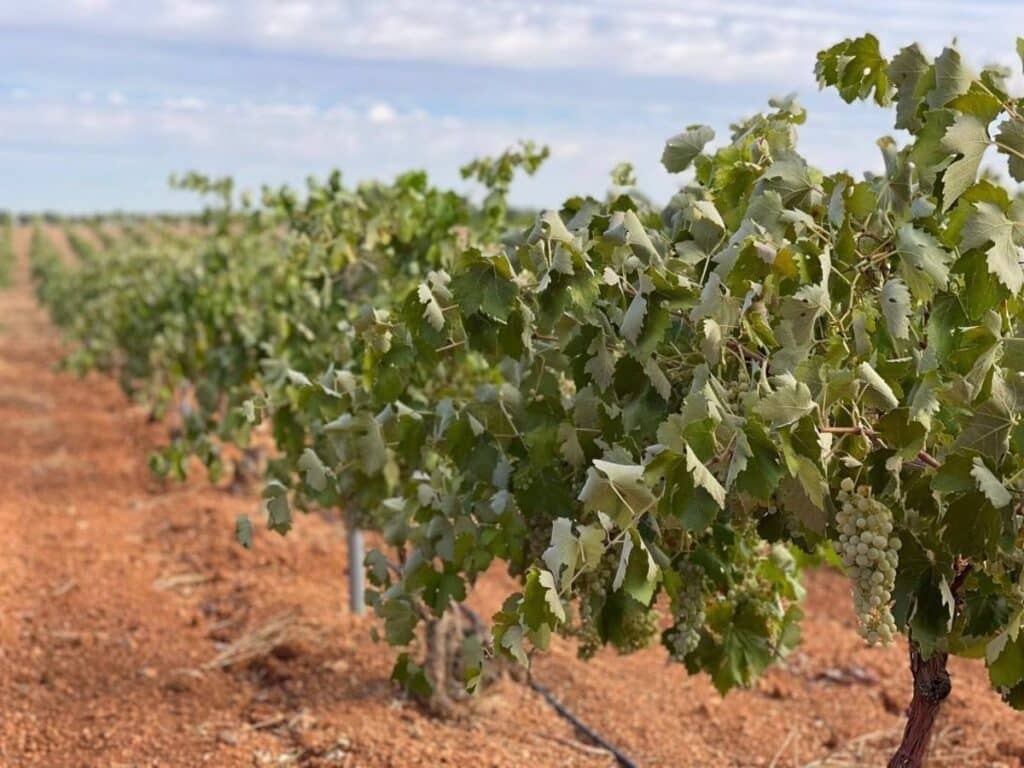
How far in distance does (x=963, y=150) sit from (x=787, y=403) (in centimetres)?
62

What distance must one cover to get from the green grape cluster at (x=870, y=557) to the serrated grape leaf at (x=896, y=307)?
361 millimetres

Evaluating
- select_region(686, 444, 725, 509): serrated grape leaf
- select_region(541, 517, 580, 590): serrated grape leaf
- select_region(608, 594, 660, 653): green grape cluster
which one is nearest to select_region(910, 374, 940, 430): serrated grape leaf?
select_region(686, 444, 725, 509): serrated grape leaf

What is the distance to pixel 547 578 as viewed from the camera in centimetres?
221

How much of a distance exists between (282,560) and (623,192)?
5.60m

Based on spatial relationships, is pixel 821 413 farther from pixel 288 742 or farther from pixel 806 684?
pixel 806 684

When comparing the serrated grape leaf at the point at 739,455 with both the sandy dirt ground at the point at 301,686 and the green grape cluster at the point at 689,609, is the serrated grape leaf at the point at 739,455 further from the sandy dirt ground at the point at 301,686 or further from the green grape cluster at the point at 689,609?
the sandy dirt ground at the point at 301,686

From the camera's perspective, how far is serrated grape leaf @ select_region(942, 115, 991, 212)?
2.28 meters

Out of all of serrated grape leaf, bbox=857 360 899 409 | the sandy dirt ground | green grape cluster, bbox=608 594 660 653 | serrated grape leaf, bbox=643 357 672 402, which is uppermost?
serrated grape leaf, bbox=857 360 899 409

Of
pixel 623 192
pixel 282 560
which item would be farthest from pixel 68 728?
pixel 623 192

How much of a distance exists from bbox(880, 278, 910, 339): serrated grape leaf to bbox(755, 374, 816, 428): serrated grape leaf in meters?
0.35

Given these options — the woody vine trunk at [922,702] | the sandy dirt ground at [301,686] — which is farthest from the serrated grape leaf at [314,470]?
the woody vine trunk at [922,702]

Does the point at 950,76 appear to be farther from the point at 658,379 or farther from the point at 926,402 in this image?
the point at 658,379

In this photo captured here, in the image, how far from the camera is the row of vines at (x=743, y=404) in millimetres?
2252

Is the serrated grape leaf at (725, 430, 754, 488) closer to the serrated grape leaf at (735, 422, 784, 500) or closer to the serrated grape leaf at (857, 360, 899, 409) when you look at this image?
the serrated grape leaf at (735, 422, 784, 500)
